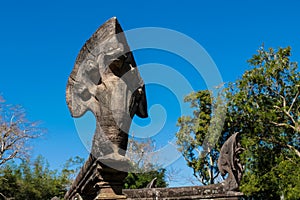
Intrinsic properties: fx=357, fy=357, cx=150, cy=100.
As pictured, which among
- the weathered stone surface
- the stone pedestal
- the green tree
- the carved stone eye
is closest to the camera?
the stone pedestal

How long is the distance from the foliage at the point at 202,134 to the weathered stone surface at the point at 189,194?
17.9m

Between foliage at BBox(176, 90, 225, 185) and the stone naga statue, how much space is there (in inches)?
854

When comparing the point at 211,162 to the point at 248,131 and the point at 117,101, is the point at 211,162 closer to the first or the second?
the point at 248,131

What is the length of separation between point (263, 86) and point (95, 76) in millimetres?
21019

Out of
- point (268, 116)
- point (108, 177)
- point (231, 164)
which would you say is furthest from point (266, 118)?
point (108, 177)

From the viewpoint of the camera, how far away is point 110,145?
338cm

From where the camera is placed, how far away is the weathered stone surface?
7203 millimetres

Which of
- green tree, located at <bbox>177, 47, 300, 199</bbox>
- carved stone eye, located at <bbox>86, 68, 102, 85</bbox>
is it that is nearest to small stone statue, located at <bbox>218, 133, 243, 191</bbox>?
carved stone eye, located at <bbox>86, 68, 102, 85</bbox>

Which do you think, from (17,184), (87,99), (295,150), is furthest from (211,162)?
(87,99)

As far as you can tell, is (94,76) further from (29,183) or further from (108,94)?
(29,183)

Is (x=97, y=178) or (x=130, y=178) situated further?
(x=130, y=178)

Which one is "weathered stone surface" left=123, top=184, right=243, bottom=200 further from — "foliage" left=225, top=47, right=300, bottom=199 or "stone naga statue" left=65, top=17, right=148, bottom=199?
"foliage" left=225, top=47, right=300, bottom=199

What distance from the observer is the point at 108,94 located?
3475 millimetres

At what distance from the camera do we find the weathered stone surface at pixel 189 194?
7203 mm
